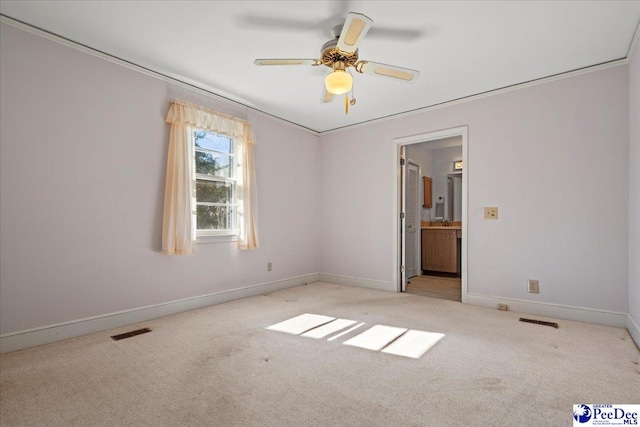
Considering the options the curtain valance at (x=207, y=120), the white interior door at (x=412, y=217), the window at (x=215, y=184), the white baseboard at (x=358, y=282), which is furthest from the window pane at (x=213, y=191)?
the white interior door at (x=412, y=217)

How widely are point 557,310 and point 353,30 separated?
3410 mm

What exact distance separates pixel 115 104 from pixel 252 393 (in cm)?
287

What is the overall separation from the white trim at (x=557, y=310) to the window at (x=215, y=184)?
10.6 feet

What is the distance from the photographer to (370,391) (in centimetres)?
183

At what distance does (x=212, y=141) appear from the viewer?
3820 millimetres

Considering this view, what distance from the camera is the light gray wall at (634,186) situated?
102 inches

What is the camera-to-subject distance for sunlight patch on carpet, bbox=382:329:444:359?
238 centimetres

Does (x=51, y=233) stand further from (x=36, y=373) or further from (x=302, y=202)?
(x=302, y=202)

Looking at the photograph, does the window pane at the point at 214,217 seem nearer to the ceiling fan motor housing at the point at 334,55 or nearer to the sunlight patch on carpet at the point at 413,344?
the ceiling fan motor housing at the point at 334,55

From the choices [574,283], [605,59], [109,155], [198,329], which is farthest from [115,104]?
[574,283]

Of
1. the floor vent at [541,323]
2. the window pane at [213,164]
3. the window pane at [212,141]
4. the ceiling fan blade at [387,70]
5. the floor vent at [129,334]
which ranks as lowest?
the floor vent at [541,323]

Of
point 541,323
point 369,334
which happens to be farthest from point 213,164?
point 541,323

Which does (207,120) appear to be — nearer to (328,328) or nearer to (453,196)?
(328,328)

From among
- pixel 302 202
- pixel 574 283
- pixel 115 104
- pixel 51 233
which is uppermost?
pixel 115 104
